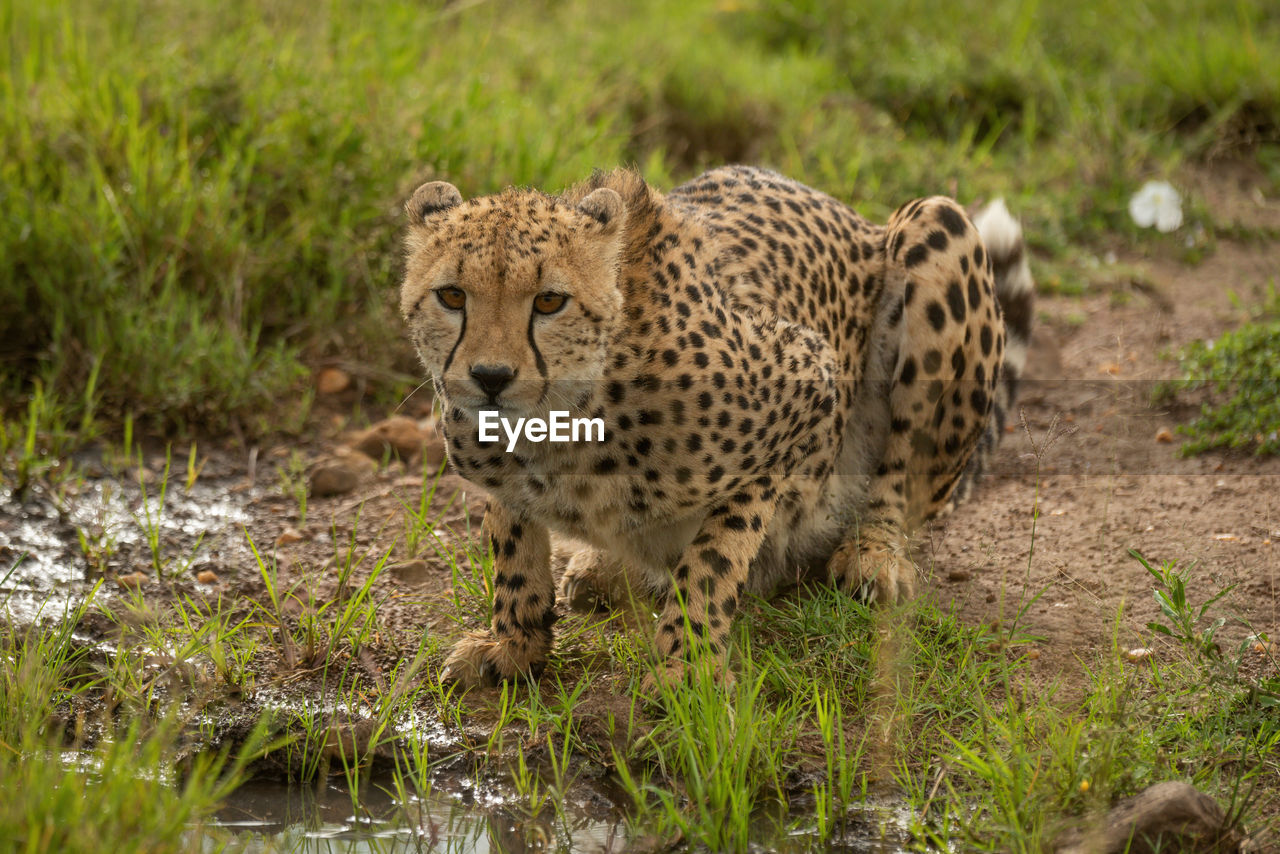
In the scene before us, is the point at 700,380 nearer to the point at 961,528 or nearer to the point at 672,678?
the point at 672,678

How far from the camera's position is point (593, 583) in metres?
3.46

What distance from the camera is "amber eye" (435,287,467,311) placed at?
2.63 meters

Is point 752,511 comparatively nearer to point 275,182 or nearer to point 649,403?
point 649,403

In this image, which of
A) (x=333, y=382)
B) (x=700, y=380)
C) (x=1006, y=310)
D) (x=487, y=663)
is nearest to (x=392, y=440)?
(x=333, y=382)

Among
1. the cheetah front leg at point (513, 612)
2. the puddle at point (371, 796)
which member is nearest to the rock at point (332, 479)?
the puddle at point (371, 796)

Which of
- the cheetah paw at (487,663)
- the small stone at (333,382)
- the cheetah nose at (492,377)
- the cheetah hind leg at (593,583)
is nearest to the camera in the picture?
the cheetah nose at (492,377)

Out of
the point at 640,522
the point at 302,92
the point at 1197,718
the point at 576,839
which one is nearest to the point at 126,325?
the point at 302,92

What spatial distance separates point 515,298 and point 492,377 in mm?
173

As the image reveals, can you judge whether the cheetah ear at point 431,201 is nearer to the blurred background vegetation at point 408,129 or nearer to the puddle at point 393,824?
the puddle at point 393,824

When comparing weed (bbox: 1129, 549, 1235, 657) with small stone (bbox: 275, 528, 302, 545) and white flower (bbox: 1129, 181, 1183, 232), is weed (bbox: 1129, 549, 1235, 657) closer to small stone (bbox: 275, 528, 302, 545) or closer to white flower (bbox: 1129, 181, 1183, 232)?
small stone (bbox: 275, 528, 302, 545)

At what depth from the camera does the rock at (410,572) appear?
3.62 meters

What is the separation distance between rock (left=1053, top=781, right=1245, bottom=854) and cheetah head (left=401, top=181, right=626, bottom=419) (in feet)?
4.20

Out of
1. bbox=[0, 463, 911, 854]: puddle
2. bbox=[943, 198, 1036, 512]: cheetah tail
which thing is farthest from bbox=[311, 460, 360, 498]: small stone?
bbox=[943, 198, 1036, 512]: cheetah tail

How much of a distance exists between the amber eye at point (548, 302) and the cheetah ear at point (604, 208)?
0.23 metres
